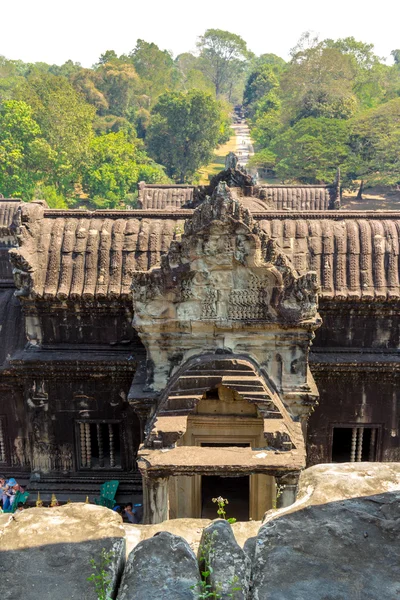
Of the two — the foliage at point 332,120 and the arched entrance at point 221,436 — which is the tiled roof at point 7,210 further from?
the foliage at point 332,120

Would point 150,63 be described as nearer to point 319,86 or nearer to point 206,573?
point 319,86

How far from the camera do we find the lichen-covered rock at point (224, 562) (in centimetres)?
404

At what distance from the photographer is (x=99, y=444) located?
13945 millimetres

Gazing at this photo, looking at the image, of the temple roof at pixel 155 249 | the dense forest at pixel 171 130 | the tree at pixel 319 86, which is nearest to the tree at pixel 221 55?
the dense forest at pixel 171 130

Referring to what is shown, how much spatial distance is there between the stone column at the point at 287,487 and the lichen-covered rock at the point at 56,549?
5760 mm

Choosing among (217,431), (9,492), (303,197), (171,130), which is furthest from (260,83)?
(217,431)

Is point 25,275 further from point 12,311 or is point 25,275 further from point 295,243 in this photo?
point 295,243

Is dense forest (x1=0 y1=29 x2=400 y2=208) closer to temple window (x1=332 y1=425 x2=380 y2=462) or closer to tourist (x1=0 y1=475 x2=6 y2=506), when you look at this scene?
tourist (x1=0 y1=475 x2=6 y2=506)

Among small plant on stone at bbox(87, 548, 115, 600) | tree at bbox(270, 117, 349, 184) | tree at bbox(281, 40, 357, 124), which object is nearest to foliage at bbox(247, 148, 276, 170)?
tree at bbox(270, 117, 349, 184)

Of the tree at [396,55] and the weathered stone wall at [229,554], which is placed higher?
the tree at [396,55]

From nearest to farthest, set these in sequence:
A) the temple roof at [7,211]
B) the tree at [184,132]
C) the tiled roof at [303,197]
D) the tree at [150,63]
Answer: the tiled roof at [303,197] → the temple roof at [7,211] → the tree at [184,132] → the tree at [150,63]

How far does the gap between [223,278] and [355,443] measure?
215 inches

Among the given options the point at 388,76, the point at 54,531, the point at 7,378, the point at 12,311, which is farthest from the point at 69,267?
the point at 388,76

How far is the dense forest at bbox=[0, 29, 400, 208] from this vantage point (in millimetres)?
54688
